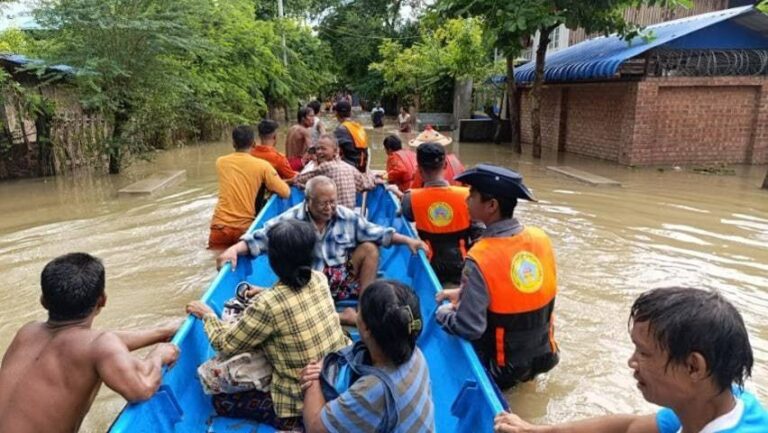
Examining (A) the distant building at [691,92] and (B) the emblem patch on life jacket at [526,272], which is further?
(A) the distant building at [691,92]

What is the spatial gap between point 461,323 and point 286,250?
900 millimetres

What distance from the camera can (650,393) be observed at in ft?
4.36

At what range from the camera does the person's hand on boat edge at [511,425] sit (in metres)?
1.79

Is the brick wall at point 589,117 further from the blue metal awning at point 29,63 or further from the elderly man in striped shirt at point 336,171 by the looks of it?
the blue metal awning at point 29,63

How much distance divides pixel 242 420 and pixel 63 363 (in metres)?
0.94

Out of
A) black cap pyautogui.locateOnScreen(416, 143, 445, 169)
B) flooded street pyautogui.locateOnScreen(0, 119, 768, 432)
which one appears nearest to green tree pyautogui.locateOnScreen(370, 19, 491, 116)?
flooded street pyautogui.locateOnScreen(0, 119, 768, 432)

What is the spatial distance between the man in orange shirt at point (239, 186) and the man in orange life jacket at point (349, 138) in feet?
6.19

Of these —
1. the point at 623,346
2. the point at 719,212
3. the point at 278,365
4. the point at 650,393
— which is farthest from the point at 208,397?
the point at 719,212

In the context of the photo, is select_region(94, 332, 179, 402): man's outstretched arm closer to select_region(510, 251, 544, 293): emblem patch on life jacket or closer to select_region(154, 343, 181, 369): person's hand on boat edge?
select_region(154, 343, 181, 369): person's hand on boat edge

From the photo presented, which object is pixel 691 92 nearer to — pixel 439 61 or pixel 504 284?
pixel 504 284

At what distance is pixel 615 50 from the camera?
12617 mm

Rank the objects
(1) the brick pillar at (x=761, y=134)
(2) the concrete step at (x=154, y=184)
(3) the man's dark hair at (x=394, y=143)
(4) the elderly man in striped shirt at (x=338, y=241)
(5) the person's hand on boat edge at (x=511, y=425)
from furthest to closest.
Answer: (1) the brick pillar at (x=761, y=134) → (2) the concrete step at (x=154, y=184) → (3) the man's dark hair at (x=394, y=143) → (4) the elderly man in striped shirt at (x=338, y=241) → (5) the person's hand on boat edge at (x=511, y=425)

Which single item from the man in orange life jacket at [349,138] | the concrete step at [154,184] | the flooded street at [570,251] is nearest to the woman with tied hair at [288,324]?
the flooded street at [570,251]


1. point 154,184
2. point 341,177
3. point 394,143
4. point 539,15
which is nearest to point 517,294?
point 341,177
